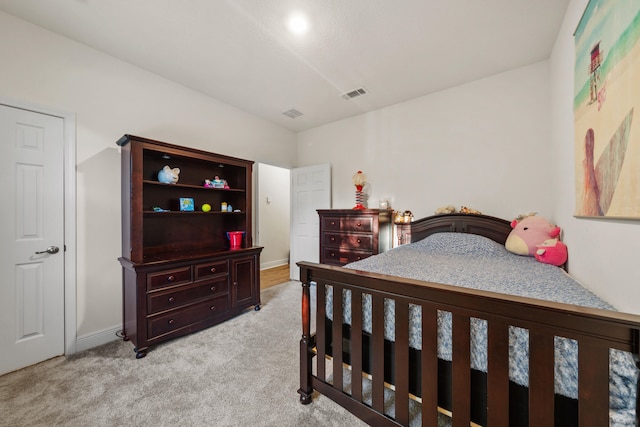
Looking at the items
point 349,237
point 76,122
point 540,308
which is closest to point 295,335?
point 349,237

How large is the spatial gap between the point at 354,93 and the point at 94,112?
284 cm

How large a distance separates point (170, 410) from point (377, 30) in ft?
10.5

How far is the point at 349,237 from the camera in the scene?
3312 mm

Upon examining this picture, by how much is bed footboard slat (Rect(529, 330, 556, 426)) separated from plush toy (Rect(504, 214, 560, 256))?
1.72 m

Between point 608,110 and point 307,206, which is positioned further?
point 307,206

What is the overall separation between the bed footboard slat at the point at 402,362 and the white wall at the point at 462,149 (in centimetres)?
238

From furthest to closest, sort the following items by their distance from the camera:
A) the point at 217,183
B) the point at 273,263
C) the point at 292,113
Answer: the point at 273,263
the point at 292,113
the point at 217,183

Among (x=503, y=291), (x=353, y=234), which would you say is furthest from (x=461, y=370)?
(x=353, y=234)

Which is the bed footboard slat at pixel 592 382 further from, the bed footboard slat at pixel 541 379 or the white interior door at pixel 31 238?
the white interior door at pixel 31 238

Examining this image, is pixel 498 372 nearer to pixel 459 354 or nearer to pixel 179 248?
pixel 459 354

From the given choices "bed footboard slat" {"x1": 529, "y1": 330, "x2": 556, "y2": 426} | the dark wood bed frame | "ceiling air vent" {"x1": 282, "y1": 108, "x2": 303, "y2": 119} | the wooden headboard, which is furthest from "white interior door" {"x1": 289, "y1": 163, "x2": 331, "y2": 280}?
"bed footboard slat" {"x1": 529, "y1": 330, "x2": 556, "y2": 426}

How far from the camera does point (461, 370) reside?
970 millimetres

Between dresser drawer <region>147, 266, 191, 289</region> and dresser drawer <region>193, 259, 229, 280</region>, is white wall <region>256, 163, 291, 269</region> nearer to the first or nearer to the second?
dresser drawer <region>193, 259, 229, 280</region>

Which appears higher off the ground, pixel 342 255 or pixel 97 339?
pixel 342 255
